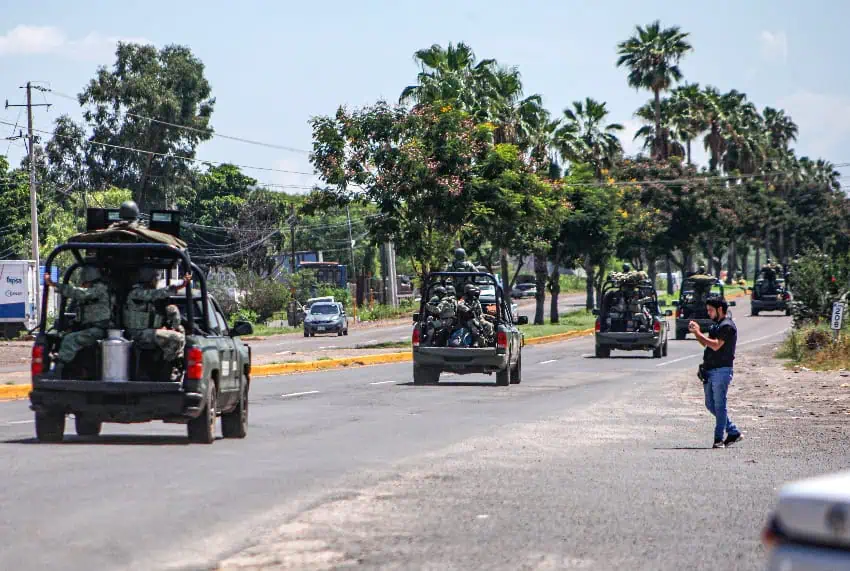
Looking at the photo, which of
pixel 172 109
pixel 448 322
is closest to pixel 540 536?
pixel 448 322

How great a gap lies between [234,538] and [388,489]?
2609mm

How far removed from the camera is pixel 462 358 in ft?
86.1

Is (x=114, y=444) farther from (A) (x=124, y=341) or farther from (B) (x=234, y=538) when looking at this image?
(B) (x=234, y=538)

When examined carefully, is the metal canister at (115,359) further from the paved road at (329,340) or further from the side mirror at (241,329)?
the paved road at (329,340)

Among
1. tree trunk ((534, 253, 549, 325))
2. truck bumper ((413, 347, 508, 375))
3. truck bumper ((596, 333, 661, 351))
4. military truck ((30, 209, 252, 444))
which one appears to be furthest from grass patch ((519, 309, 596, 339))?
military truck ((30, 209, 252, 444))

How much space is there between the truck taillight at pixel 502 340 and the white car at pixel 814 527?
22.4 meters

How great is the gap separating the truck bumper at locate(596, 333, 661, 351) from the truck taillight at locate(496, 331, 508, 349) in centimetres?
1444

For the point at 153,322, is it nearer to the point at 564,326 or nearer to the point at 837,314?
the point at 837,314

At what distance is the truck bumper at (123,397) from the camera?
45.2 ft

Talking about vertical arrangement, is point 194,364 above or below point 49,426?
above

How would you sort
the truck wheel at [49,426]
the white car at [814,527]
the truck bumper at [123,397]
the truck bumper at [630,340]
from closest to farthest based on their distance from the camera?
the white car at [814,527], the truck bumper at [123,397], the truck wheel at [49,426], the truck bumper at [630,340]

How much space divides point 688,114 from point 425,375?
7044 cm

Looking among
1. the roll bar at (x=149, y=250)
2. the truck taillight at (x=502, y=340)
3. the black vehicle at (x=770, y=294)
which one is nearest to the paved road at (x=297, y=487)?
the roll bar at (x=149, y=250)

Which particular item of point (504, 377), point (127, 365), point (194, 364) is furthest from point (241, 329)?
point (504, 377)
